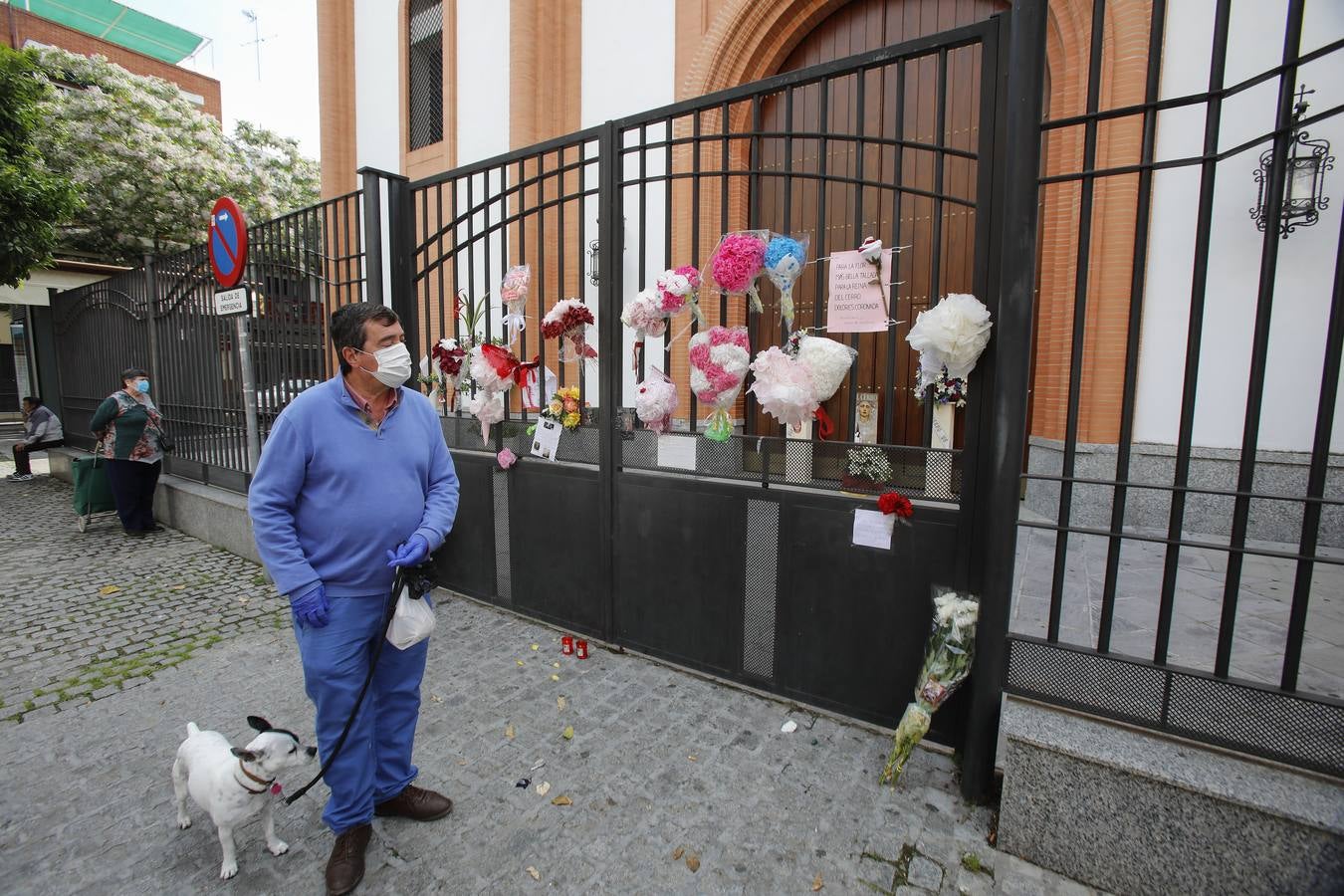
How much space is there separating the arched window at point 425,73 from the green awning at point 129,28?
40387 mm

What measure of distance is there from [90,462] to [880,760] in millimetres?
9276

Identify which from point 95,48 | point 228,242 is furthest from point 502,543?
point 95,48

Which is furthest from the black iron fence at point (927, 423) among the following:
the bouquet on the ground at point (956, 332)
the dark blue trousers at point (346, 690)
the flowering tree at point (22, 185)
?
the flowering tree at point (22, 185)

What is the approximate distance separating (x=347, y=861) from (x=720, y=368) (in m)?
2.70

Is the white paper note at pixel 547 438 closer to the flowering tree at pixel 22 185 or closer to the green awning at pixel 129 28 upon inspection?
the flowering tree at pixel 22 185

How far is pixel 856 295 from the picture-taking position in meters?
3.04

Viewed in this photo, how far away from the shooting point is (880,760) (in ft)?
9.89

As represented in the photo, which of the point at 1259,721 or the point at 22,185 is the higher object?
the point at 22,185

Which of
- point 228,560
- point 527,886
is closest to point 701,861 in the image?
point 527,886

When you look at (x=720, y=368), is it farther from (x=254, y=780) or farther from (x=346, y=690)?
(x=254, y=780)

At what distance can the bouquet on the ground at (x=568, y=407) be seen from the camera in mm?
4199

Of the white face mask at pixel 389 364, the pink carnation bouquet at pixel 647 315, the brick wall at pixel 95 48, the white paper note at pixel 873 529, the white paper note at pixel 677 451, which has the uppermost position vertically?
the brick wall at pixel 95 48

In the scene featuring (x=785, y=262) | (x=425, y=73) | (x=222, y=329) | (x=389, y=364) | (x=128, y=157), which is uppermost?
(x=128, y=157)

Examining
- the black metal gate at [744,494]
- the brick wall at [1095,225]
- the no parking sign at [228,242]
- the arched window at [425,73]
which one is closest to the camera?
the black metal gate at [744,494]
